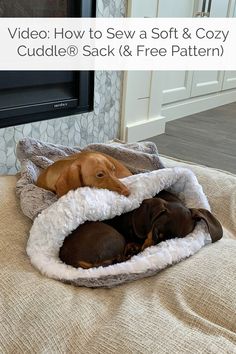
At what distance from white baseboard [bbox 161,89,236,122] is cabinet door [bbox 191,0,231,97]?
6cm

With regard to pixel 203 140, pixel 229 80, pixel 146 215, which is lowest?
pixel 203 140

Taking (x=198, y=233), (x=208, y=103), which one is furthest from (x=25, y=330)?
(x=208, y=103)

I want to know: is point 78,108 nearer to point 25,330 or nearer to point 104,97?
point 104,97

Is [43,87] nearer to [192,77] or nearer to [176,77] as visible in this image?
[176,77]

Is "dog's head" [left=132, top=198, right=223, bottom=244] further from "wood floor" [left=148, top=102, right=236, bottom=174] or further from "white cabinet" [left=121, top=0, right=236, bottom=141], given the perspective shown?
"white cabinet" [left=121, top=0, right=236, bottom=141]

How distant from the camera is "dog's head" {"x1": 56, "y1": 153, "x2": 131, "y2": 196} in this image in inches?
41.4

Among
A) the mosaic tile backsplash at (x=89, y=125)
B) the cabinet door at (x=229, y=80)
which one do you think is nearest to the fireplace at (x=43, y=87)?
the mosaic tile backsplash at (x=89, y=125)

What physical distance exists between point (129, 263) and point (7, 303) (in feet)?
0.87

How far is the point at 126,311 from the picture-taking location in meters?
0.77

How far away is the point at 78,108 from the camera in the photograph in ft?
6.49

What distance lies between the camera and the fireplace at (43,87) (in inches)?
64.7

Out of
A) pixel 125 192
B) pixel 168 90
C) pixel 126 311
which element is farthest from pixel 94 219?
pixel 168 90

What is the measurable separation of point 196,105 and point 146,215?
99.0 inches

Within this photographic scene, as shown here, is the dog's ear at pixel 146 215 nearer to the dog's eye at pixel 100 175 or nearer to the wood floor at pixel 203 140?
the dog's eye at pixel 100 175
